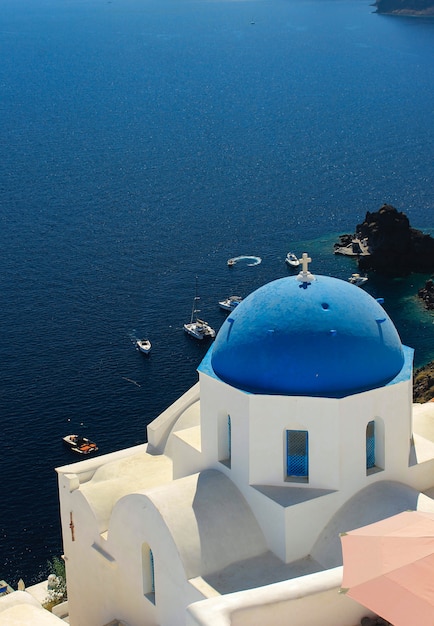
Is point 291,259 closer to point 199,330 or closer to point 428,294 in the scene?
point 428,294

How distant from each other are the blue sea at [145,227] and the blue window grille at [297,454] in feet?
105

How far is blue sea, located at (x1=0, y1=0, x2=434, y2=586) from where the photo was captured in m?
78.2

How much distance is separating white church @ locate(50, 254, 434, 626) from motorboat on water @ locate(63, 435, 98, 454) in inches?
1540

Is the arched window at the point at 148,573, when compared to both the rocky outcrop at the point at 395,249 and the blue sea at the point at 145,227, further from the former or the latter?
the rocky outcrop at the point at 395,249

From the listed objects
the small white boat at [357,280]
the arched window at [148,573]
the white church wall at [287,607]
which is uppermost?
the white church wall at [287,607]

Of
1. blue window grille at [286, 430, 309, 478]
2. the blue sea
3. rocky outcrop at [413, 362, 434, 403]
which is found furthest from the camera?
the blue sea

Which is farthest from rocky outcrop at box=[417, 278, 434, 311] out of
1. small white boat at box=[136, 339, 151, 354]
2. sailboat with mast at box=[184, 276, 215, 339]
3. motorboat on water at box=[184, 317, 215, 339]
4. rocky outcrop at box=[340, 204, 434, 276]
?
small white boat at box=[136, 339, 151, 354]

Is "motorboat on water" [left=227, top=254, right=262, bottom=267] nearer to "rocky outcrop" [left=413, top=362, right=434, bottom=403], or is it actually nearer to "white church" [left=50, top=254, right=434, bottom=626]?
"rocky outcrop" [left=413, top=362, right=434, bottom=403]

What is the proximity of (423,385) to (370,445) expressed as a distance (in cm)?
4652

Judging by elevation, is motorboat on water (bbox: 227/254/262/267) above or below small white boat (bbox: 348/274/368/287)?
above

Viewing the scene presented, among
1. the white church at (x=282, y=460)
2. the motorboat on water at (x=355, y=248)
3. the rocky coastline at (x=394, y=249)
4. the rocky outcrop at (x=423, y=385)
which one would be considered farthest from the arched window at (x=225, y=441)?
the motorboat on water at (x=355, y=248)

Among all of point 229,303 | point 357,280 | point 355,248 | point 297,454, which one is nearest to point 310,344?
point 297,454

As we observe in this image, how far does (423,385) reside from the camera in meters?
78.1

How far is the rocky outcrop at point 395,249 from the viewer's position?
110312 mm
